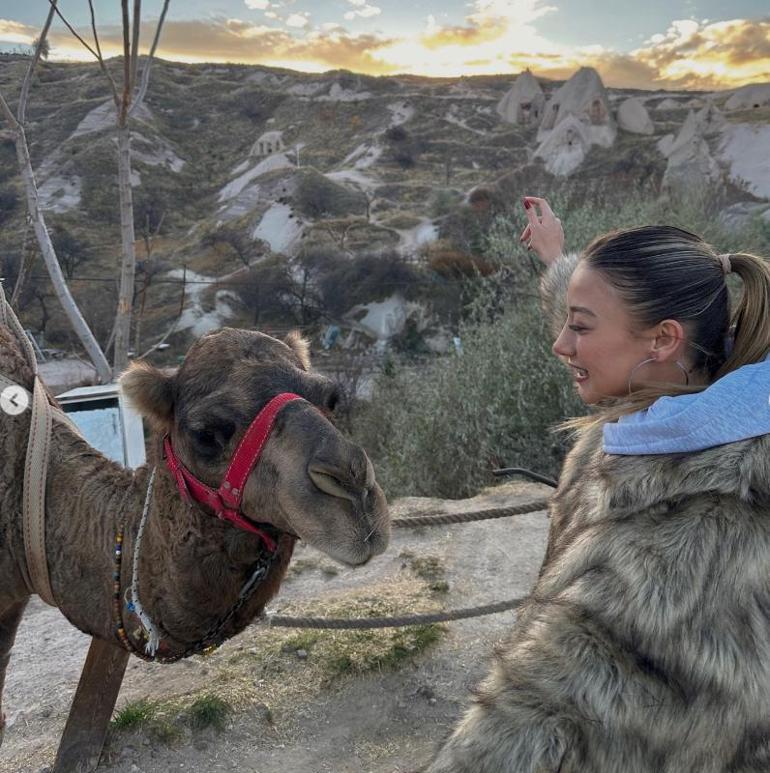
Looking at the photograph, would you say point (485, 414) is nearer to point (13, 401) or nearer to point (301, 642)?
point (301, 642)

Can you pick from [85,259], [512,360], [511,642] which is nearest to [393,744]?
[511,642]

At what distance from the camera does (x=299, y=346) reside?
2496 mm

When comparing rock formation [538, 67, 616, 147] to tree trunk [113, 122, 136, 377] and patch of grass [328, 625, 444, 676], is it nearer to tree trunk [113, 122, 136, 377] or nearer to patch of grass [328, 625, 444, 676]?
tree trunk [113, 122, 136, 377]

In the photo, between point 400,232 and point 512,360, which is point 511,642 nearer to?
point 512,360

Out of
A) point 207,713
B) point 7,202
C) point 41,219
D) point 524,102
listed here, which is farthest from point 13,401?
point 524,102

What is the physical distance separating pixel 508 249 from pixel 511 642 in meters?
12.0

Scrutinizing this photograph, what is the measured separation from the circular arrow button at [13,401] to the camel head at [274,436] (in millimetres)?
654

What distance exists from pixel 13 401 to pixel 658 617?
7.92 ft

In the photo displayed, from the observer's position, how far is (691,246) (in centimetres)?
159

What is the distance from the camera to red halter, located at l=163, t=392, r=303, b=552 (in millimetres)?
1960

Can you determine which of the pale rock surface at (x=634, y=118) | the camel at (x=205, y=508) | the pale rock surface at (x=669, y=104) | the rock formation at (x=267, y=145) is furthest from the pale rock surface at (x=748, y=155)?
the rock formation at (x=267, y=145)

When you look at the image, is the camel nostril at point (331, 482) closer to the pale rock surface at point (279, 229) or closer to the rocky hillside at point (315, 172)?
the rocky hillside at point (315, 172)

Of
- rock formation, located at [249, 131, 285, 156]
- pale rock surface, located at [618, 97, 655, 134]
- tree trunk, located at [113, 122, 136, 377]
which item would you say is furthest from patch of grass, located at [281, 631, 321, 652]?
rock formation, located at [249, 131, 285, 156]

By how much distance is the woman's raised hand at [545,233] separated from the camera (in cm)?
274
